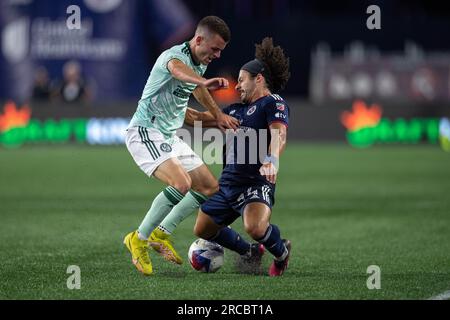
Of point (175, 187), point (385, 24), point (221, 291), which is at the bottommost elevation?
point (221, 291)

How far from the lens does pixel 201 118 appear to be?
8.25m

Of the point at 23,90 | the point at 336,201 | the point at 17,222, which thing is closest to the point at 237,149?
the point at 17,222

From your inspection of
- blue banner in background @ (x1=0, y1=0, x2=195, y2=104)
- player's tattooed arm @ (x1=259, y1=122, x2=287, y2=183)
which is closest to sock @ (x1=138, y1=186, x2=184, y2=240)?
player's tattooed arm @ (x1=259, y1=122, x2=287, y2=183)

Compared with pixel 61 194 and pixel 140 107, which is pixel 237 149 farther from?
pixel 61 194

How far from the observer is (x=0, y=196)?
1364 cm

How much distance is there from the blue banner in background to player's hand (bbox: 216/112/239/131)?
18622 millimetres

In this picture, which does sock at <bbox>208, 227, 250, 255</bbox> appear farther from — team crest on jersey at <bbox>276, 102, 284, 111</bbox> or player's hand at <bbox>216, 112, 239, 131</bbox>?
team crest on jersey at <bbox>276, 102, 284, 111</bbox>

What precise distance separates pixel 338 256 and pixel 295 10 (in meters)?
22.0

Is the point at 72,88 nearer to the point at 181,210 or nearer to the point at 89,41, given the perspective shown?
the point at 89,41

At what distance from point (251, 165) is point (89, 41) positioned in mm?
19616

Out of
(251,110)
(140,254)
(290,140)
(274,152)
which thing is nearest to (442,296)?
(274,152)

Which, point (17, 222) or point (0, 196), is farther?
point (0, 196)

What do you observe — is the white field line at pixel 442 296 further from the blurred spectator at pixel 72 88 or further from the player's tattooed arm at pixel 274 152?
the blurred spectator at pixel 72 88

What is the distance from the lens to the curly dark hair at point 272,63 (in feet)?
25.3
